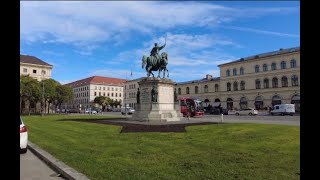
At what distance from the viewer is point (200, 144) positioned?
43.4 ft

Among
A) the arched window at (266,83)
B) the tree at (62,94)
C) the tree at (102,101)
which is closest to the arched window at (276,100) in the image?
the arched window at (266,83)

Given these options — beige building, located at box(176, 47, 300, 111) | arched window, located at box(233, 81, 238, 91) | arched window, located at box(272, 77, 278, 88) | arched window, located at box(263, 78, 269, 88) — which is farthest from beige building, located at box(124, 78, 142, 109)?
arched window, located at box(272, 77, 278, 88)

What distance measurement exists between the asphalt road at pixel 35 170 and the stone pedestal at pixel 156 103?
1898 cm

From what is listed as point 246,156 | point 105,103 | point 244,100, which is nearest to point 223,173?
point 246,156

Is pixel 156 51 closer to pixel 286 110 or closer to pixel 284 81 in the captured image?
pixel 286 110

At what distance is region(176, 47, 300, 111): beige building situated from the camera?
78.7 metres

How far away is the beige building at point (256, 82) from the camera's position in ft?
→ 258

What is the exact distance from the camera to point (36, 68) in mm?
117562

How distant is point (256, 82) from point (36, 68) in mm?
76395

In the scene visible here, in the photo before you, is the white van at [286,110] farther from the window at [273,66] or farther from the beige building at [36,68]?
the beige building at [36,68]

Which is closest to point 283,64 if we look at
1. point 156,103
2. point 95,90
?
point 156,103
